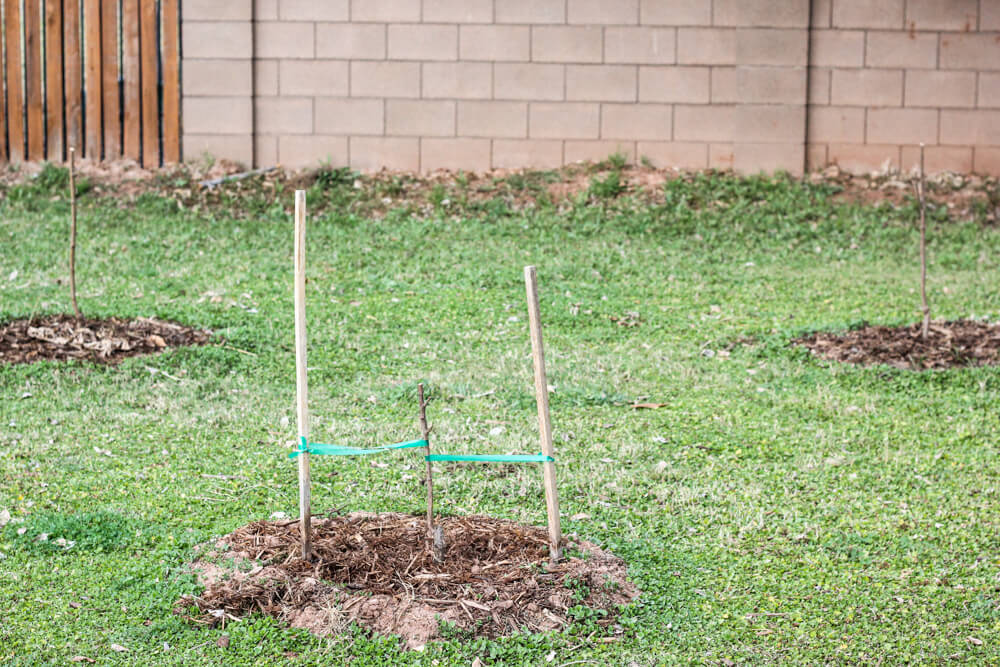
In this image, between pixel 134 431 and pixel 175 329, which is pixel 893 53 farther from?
pixel 134 431

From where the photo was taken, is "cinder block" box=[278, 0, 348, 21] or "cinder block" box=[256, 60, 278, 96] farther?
"cinder block" box=[256, 60, 278, 96]

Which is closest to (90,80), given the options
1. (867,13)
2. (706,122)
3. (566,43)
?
(566,43)

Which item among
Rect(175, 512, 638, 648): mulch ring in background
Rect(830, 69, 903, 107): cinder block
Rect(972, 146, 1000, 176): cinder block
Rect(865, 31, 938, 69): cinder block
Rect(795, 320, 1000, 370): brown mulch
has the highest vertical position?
Rect(865, 31, 938, 69): cinder block

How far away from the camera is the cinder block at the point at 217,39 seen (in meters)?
10.7

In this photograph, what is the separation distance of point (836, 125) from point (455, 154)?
11.7 feet

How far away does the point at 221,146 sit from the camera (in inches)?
430

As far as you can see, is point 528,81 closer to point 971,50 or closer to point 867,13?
point 867,13

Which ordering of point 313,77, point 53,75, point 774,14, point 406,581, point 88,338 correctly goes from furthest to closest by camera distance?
point 53,75, point 313,77, point 774,14, point 88,338, point 406,581

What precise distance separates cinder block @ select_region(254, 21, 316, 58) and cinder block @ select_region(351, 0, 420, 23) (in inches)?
18.0

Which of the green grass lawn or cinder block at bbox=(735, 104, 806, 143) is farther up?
cinder block at bbox=(735, 104, 806, 143)

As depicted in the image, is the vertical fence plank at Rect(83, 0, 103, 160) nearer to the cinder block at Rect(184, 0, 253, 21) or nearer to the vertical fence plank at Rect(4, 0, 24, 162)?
the vertical fence plank at Rect(4, 0, 24, 162)

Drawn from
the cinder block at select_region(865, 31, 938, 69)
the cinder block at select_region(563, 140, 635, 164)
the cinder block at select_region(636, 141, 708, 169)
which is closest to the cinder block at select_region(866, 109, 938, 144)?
the cinder block at select_region(865, 31, 938, 69)

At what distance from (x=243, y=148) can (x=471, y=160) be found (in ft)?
7.06

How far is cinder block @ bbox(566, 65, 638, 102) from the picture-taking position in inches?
422
